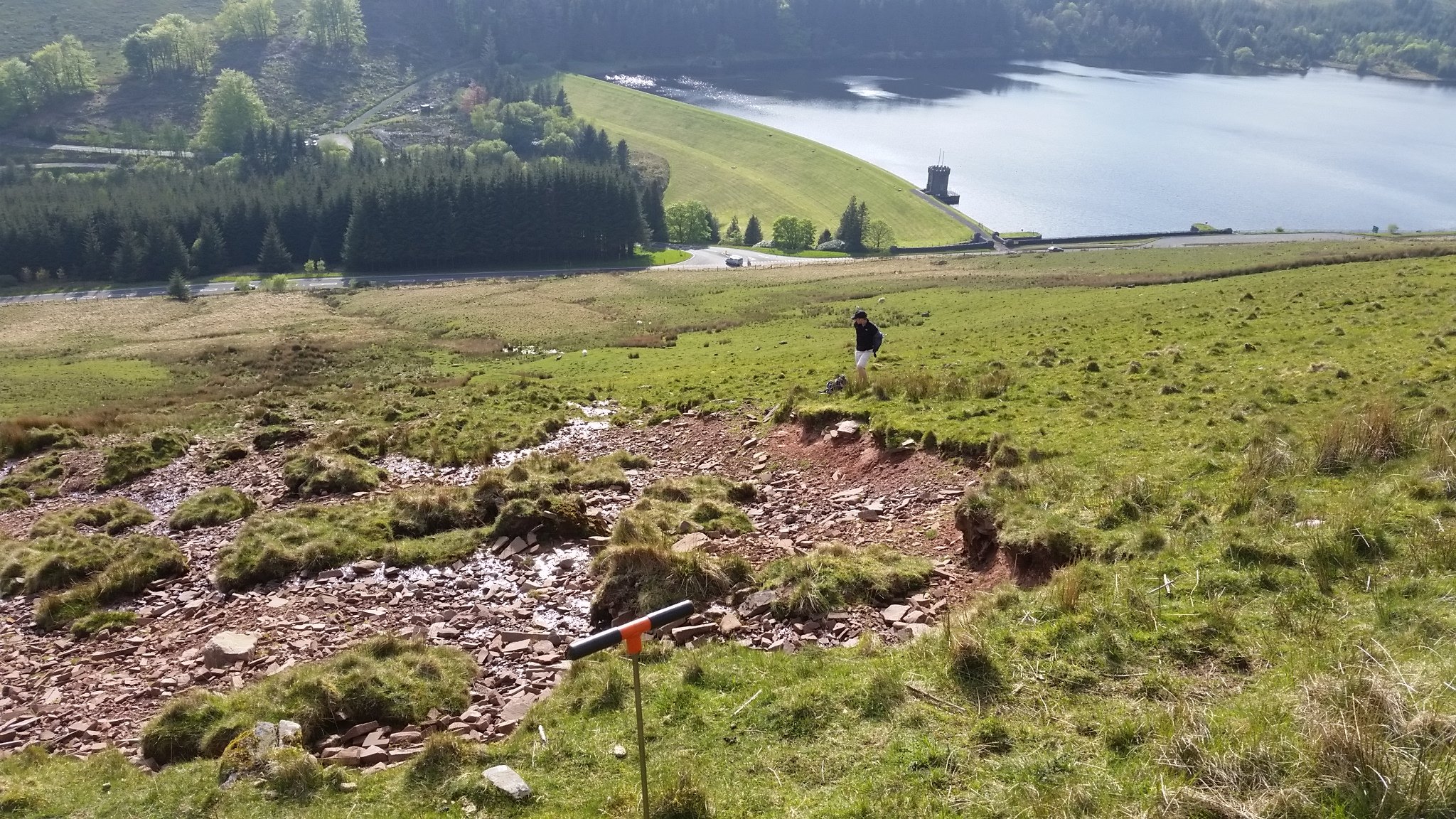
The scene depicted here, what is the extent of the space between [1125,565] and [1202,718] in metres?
3.66

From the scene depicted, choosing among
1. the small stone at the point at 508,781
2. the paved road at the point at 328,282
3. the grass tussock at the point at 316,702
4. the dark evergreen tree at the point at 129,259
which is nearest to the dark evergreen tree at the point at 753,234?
the paved road at the point at 328,282

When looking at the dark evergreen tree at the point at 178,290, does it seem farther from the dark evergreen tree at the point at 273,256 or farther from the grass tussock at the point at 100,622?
the grass tussock at the point at 100,622

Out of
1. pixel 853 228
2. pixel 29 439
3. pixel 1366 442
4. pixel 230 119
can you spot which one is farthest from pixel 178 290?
pixel 230 119

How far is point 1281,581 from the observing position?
30.9ft

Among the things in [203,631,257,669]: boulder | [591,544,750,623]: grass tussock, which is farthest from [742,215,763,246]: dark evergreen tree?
[203,631,257,669]: boulder

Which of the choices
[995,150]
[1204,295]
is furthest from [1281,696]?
[995,150]

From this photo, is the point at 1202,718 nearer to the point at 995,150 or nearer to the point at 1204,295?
the point at 1204,295

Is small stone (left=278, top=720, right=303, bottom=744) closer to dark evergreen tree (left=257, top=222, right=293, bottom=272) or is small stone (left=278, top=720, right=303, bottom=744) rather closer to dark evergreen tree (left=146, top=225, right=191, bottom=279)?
dark evergreen tree (left=257, top=222, right=293, bottom=272)

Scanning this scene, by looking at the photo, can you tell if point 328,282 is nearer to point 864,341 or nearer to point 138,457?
point 138,457

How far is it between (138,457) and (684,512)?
17.4 m

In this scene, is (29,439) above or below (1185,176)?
above

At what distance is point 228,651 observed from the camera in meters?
12.2

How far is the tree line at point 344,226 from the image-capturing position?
10544 centimetres

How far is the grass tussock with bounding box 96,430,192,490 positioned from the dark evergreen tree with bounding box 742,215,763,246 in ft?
381
